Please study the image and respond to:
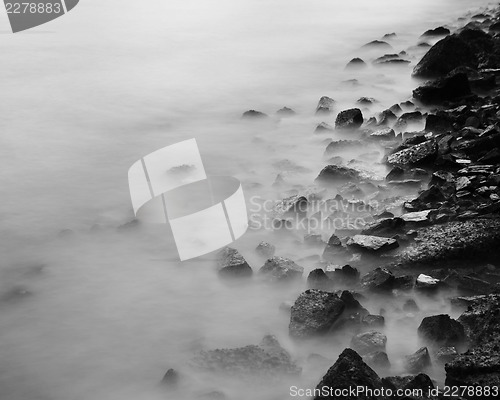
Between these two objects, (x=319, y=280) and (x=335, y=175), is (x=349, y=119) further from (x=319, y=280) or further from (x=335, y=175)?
(x=319, y=280)

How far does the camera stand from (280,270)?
3.05m

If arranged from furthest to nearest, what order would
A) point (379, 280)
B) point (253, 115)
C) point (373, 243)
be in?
1. point (253, 115)
2. point (373, 243)
3. point (379, 280)

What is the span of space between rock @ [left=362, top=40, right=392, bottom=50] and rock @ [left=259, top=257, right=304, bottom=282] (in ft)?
15.8

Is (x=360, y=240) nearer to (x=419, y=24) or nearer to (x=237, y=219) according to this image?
(x=237, y=219)

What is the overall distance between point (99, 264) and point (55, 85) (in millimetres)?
3566

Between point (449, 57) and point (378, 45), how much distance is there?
66.1 inches

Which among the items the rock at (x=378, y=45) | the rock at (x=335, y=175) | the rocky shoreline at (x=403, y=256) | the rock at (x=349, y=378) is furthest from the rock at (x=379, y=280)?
the rock at (x=378, y=45)

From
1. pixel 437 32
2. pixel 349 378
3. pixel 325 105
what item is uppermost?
pixel 349 378

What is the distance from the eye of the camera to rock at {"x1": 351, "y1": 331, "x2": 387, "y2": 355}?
8.20ft

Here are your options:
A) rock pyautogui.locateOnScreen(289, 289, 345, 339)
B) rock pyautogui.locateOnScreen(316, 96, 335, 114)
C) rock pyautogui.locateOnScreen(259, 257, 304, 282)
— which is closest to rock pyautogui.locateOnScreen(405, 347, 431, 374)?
rock pyautogui.locateOnScreen(289, 289, 345, 339)

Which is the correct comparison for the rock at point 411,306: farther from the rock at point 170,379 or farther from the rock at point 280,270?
the rock at point 170,379

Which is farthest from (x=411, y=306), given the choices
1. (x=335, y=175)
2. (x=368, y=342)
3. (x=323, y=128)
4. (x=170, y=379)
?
(x=323, y=128)

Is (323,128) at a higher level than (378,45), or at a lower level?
higher

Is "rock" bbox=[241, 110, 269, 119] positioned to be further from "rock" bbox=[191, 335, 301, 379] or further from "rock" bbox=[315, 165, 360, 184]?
"rock" bbox=[191, 335, 301, 379]
